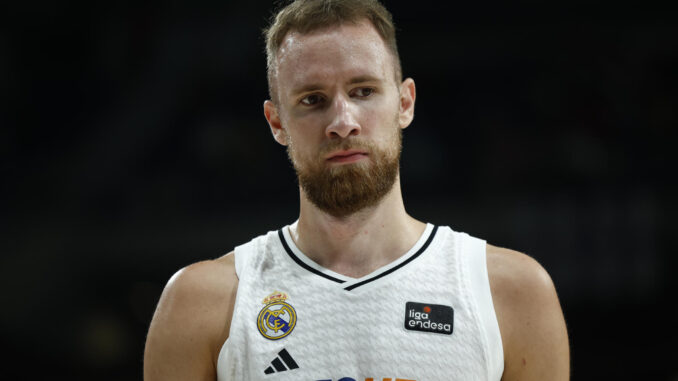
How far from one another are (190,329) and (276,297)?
0.28m

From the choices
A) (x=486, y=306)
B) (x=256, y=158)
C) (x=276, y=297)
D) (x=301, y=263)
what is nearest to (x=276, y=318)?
(x=276, y=297)

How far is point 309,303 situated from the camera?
2.30 metres

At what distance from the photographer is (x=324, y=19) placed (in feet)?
7.94

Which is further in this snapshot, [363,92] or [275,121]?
[275,121]

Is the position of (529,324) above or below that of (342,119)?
below

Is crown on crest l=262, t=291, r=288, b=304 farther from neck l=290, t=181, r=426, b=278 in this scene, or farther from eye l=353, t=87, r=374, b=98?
eye l=353, t=87, r=374, b=98

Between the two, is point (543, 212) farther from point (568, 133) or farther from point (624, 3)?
point (624, 3)

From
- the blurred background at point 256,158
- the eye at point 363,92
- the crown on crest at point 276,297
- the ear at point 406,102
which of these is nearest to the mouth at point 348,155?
the eye at point 363,92

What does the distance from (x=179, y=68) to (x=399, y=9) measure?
2.47 meters

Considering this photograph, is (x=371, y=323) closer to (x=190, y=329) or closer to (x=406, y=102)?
(x=190, y=329)

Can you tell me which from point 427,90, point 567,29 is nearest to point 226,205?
point 427,90

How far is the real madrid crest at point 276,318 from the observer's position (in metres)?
2.25

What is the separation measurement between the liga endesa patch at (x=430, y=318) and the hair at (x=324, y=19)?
30.4 inches

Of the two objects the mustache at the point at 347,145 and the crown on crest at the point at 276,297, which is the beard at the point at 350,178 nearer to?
the mustache at the point at 347,145
